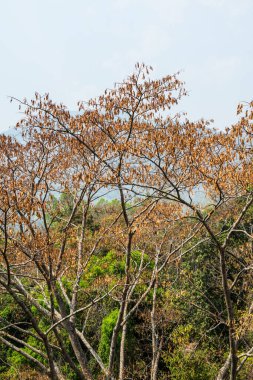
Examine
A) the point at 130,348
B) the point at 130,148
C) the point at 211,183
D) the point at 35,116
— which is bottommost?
the point at 130,348

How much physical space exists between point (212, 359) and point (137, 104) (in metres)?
11.5

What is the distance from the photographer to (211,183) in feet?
20.4

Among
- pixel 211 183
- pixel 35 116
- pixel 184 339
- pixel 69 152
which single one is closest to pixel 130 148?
pixel 211 183

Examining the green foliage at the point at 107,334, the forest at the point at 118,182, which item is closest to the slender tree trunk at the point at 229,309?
the forest at the point at 118,182

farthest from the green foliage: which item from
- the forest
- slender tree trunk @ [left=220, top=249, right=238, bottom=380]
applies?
slender tree trunk @ [left=220, top=249, right=238, bottom=380]

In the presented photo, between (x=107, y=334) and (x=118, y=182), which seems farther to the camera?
(x=107, y=334)

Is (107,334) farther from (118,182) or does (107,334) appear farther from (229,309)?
(118,182)

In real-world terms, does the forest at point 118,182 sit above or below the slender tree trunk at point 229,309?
above

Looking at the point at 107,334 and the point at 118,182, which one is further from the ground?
the point at 118,182

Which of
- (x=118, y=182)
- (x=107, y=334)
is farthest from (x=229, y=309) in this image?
(x=107, y=334)

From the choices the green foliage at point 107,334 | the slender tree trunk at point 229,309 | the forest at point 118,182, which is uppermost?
the forest at point 118,182

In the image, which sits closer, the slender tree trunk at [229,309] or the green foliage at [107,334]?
the slender tree trunk at [229,309]

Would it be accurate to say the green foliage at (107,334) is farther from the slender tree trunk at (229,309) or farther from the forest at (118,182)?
the slender tree trunk at (229,309)

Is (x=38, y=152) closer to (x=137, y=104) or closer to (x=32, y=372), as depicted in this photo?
(x=137, y=104)
